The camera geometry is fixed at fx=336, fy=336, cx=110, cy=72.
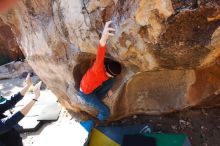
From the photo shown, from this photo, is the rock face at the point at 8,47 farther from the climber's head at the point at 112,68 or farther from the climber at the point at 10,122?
the climber's head at the point at 112,68

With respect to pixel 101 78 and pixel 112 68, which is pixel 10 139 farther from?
pixel 112 68

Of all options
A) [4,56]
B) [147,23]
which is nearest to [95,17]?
[147,23]

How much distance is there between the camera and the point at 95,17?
3254 millimetres

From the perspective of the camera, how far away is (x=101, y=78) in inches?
140

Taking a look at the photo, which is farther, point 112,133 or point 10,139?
point 112,133

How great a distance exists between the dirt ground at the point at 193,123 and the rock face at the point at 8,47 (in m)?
6.01

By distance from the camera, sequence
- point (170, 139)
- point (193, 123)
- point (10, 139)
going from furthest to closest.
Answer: point (193, 123), point (170, 139), point (10, 139)

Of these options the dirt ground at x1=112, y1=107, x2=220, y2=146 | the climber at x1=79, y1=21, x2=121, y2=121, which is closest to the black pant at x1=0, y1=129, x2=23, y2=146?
the climber at x1=79, y1=21, x2=121, y2=121

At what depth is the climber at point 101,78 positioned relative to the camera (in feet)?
10.2

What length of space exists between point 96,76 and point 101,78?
0.19 ft

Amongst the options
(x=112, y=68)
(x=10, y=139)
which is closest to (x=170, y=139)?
(x=112, y=68)

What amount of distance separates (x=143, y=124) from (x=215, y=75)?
115 centimetres

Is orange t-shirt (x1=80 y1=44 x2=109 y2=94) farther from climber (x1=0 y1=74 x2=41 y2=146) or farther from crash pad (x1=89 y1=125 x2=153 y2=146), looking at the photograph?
crash pad (x1=89 y1=125 x2=153 y2=146)

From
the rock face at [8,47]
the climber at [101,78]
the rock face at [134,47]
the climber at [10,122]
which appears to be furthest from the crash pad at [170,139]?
the rock face at [8,47]
